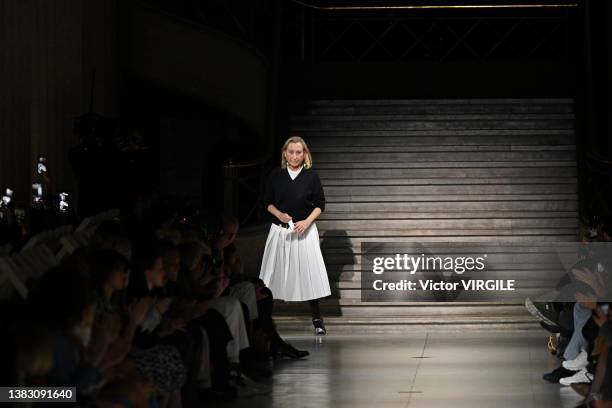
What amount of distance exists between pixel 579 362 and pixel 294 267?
369 centimetres

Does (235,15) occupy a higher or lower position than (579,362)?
higher

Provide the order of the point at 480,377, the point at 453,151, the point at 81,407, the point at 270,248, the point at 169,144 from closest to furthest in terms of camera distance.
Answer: the point at 81,407 < the point at 480,377 < the point at 270,248 < the point at 453,151 < the point at 169,144

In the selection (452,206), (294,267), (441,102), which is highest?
(441,102)

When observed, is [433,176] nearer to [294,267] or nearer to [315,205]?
[315,205]

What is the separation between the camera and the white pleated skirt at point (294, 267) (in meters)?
11.7

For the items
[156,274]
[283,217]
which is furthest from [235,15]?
[156,274]

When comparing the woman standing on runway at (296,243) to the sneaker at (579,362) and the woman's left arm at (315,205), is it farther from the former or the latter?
the sneaker at (579,362)

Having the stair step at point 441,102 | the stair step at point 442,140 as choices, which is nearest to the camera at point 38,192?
the stair step at point 442,140

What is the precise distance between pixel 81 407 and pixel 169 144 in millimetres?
12278

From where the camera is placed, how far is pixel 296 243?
38.5ft

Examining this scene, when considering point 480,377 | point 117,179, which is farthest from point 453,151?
point 480,377

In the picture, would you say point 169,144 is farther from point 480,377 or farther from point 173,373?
point 173,373

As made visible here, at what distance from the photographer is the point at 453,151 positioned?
1551cm

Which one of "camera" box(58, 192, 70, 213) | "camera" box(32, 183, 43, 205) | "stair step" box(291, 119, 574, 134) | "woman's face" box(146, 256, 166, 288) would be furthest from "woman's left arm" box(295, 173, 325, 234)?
"woman's face" box(146, 256, 166, 288)
